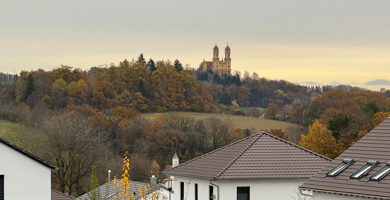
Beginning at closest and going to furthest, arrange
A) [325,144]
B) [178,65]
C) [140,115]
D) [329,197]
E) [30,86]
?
1. [329,197]
2. [325,144]
3. [140,115]
4. [30,86]
5. [178,65]

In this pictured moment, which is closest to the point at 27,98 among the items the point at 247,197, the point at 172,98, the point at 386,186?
the point at 172,98

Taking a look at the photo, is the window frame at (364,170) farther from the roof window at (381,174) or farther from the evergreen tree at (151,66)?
the evergreen tree at (151,66)

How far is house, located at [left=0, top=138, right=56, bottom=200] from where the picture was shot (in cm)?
1859

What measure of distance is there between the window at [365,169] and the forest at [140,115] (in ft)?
104

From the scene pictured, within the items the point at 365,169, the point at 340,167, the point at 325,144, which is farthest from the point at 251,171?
the point at 325,144

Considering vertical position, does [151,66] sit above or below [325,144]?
above

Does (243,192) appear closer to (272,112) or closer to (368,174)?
(368,174)

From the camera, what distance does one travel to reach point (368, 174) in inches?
658

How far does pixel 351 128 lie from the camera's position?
65.2 metres

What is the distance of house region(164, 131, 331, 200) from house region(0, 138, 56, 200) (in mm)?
8107

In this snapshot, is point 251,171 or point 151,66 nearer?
point 251,171

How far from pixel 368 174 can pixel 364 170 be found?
183 millimetres

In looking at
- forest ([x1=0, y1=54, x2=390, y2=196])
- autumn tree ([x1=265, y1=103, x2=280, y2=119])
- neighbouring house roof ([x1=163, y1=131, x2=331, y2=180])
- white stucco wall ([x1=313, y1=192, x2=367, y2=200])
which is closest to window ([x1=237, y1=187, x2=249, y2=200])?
neighbouring house roof ([x1=163, y1=131, x2=331, y2=180])

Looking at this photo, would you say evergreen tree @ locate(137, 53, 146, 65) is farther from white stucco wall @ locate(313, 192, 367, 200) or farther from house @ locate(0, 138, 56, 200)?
white stucco wall @ locate(313, 192, 367, 200)
